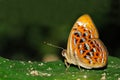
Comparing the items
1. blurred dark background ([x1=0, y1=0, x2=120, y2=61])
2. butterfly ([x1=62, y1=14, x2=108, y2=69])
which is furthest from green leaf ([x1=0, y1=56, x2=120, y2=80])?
blurred dark background ([x1=0, y1=0, x2=120, y2=61])

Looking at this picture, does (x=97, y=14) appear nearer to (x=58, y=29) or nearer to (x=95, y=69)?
(x=58, y=29)

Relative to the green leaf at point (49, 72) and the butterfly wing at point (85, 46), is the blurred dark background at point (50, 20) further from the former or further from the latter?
the butterfly wing at point (85, 46)

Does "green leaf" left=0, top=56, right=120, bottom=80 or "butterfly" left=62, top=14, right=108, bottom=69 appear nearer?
"green leaf" left=0, top=56, right=120, bottom=80

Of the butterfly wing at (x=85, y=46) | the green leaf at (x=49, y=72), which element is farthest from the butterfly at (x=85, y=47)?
the green leaf at (x=49, y=72)

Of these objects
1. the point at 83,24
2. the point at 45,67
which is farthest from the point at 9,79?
the point at 83,24

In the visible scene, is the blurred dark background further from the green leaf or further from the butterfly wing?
the butterfly wing

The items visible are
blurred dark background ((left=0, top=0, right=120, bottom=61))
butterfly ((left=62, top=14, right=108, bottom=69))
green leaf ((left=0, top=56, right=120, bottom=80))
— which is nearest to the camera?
green leaf ((left=0, top=56, right=120, bottom=80))
